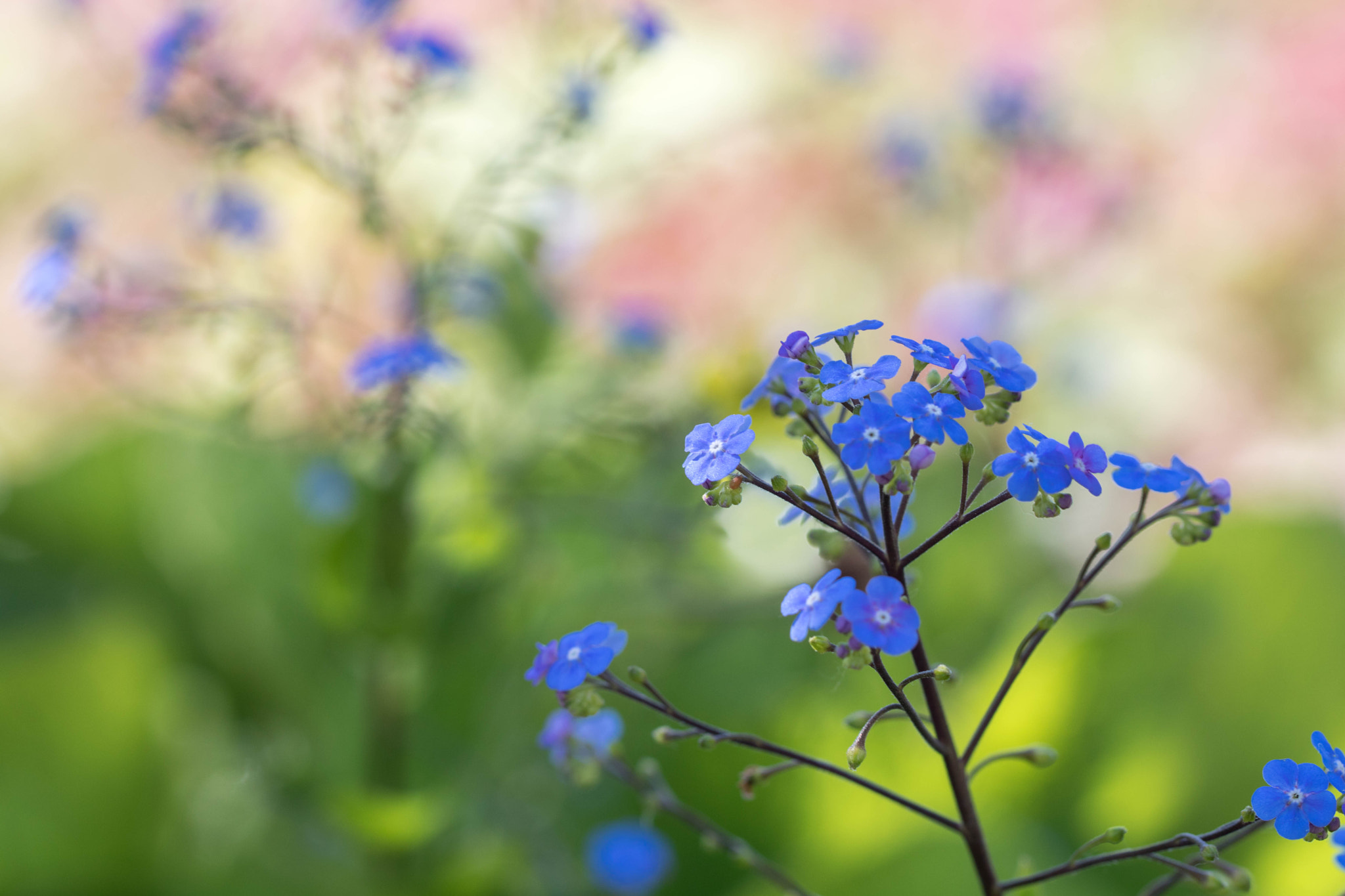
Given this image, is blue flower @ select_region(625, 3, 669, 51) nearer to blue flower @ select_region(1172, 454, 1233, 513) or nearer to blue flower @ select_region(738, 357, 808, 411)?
blue flower @ select_region(738, 357, 808, 411)

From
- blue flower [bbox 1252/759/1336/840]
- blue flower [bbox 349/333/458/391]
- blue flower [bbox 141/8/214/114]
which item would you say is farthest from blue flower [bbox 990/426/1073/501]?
blue flower [bbox 141/8/214/114]

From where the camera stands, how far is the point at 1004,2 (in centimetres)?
271

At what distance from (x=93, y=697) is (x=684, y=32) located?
6.44 ft

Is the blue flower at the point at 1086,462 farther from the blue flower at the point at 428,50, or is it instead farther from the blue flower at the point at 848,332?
the blue flower at the point at 428,50

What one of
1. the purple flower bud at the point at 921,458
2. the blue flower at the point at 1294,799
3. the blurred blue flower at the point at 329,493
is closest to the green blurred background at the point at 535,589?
the blurred blue flower at the point at 329,493

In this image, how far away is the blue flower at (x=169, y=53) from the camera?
809 millimetres

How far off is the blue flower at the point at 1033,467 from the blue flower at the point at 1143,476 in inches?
0.9

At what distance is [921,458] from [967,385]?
0.04 m

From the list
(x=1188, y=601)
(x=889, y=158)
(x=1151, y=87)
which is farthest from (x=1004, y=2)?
(x=1188, y=601)

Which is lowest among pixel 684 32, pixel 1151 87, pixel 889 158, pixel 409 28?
pixel 409 28

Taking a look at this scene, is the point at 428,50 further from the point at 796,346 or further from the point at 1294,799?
the point at 1294,799

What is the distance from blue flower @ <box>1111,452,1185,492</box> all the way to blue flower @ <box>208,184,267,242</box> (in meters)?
0.88

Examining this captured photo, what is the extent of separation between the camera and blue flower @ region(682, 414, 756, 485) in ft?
1.31

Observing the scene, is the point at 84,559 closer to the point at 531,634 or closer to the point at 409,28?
the point at 531,634
